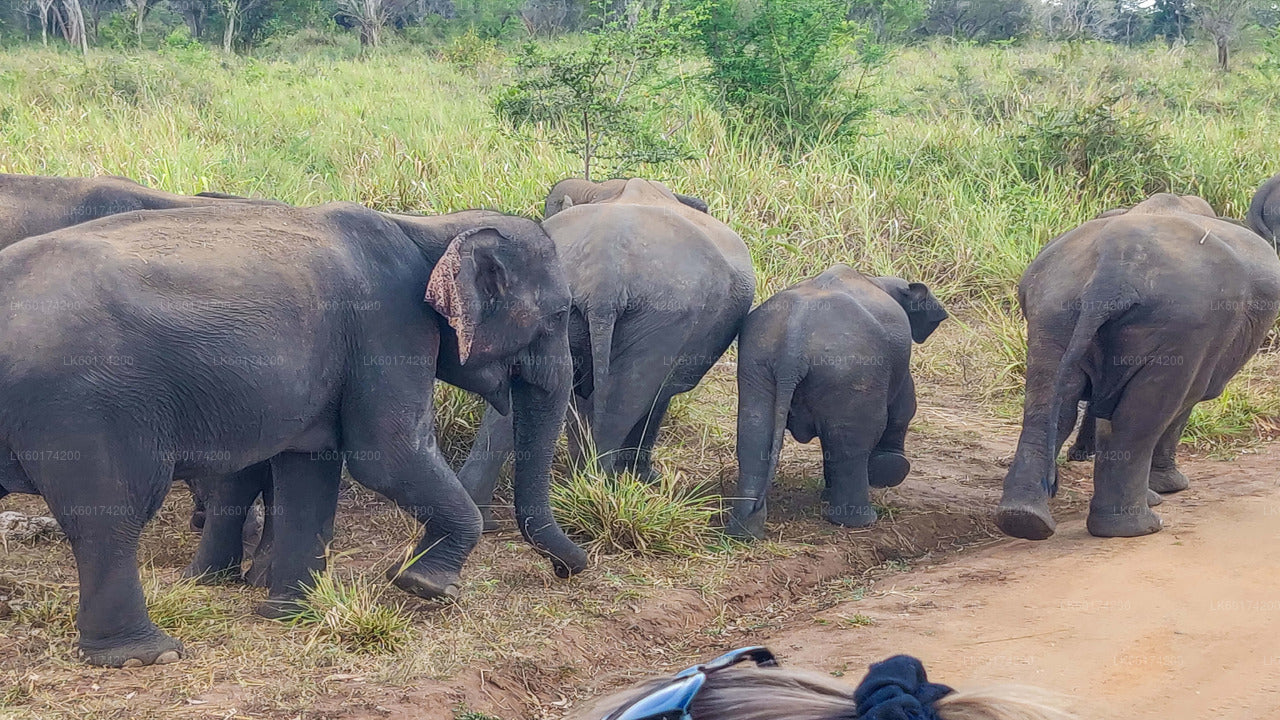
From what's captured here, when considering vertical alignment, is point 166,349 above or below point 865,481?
above

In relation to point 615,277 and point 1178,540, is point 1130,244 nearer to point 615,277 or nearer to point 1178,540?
point 1178,540

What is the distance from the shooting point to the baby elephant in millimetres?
5746

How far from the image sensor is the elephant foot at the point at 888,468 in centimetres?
623

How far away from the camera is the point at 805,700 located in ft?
5.08

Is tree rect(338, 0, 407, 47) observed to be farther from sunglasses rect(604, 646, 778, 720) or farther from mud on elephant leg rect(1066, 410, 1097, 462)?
sunglasses rect(604, 646, 778, 720)

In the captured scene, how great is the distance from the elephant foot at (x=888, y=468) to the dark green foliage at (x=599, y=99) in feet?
12.0

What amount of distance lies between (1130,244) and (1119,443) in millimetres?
822

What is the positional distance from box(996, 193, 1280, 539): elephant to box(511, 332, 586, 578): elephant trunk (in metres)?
1.88

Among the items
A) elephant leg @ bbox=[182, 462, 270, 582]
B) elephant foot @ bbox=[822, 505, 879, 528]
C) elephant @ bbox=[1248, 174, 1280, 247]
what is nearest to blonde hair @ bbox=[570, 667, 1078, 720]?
elephant leg @ bbox=[182, 462, 270, 582]

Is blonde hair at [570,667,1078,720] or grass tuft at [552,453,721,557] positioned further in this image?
grass tuft at [552,453,721,557]

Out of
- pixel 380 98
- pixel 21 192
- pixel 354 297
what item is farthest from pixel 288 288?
pixel 380 98

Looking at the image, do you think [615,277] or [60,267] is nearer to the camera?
[60,267]

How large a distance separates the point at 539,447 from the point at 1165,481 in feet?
10.8

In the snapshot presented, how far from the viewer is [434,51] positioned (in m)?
22.6
